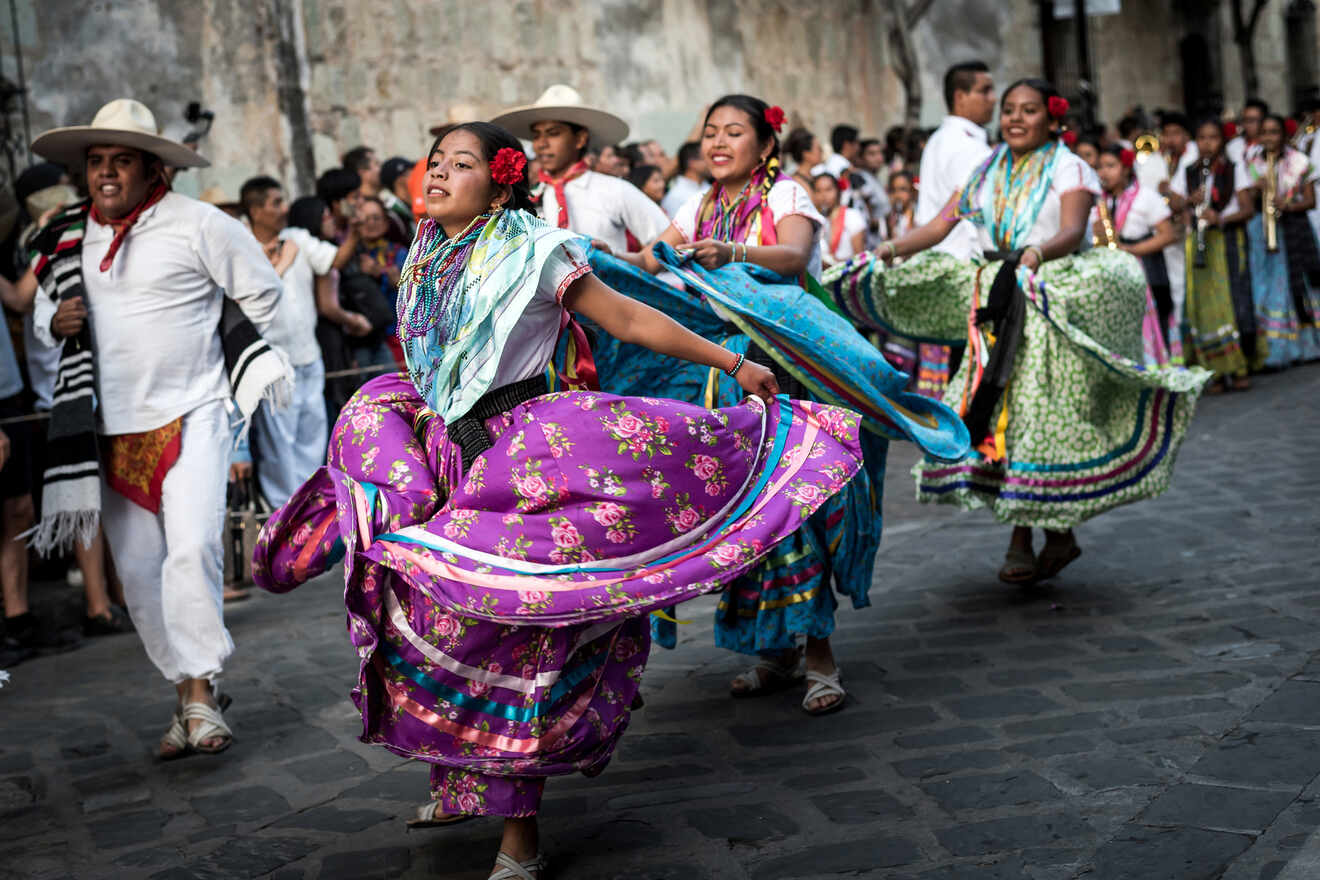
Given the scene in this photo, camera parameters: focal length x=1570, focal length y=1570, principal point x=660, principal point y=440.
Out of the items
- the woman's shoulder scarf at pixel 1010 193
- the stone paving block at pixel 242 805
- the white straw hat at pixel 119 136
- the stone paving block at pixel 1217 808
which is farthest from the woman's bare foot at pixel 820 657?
the white straw hat at pixel 119 136

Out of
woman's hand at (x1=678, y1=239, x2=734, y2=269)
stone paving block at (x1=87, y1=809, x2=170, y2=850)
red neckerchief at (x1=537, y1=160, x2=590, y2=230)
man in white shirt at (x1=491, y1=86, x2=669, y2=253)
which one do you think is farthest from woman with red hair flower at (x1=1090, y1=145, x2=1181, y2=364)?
stone paving block at (x1=87, y1=809, x2=170, y2=850)

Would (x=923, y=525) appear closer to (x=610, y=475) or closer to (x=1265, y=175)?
(x=610, y=475)

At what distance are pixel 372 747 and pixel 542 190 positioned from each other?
291 centimetres

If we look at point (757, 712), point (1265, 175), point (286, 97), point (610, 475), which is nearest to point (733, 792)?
point (757, 712)

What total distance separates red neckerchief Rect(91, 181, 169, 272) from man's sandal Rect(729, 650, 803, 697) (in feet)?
8.70

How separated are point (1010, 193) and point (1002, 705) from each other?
2.54 metres

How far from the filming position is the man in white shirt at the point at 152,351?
5.45 metres

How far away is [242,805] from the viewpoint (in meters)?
4.73

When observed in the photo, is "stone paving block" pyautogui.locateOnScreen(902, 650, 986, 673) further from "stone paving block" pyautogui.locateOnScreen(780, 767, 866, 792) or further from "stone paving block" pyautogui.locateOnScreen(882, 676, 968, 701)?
"stone paving block" pyautogui.locateOnScreen(780, 767, 866, 792)

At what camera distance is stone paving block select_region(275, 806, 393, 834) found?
4445mm

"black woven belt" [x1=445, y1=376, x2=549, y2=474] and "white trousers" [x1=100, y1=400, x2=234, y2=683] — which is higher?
"black woven belt" [x1=445, y1=376, x2=549, y2=474]

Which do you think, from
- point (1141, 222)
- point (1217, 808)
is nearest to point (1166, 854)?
point (1217, 808)

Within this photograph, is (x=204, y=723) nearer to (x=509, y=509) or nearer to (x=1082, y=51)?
(x=509, y=509)

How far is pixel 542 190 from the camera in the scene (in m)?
7.14
